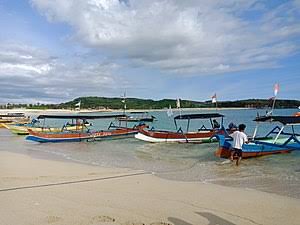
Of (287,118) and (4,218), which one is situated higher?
(287,118)

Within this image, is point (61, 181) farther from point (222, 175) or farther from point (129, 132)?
point (129, 132)

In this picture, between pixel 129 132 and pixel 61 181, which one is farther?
pixel 129 132

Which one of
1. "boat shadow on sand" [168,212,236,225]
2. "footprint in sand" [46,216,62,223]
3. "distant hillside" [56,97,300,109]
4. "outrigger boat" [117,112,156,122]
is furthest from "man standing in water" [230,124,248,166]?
"distant hillside" [56,97,300,109]

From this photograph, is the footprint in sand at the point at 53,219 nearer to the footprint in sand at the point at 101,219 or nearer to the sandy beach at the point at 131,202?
the sandy beach at the point at 131,202

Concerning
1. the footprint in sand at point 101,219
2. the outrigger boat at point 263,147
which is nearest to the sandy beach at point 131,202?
the footprint in sand at point 101,219

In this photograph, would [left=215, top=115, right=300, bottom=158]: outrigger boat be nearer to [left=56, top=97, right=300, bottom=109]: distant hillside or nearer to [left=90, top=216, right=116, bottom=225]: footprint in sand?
[left=90, top=216, right=116, bottom=225]: footprint in sand

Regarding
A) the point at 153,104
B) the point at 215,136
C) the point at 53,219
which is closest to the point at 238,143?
the point at 215,136

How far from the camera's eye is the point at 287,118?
16047 mm

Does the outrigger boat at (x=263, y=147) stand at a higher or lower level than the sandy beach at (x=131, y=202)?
higher

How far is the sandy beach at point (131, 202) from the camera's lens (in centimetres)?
630

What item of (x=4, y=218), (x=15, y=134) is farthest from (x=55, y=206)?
(x=15, y=134)

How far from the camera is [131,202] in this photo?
7.61 meters

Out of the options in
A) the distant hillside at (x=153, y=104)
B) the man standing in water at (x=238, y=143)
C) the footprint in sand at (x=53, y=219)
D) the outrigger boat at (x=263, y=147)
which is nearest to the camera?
the footprint in sand at (x=53, y=219)

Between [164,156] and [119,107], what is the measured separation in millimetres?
138998
